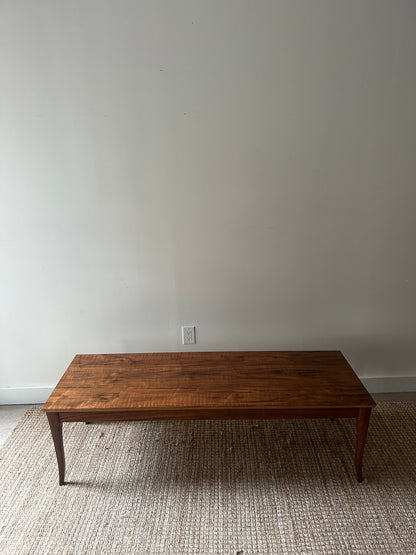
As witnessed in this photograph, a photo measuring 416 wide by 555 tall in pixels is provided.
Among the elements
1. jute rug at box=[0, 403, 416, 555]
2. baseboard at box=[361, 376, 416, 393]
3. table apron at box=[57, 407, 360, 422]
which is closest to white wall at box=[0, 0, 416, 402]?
baseboard at box=[361, 376, 416, 393]

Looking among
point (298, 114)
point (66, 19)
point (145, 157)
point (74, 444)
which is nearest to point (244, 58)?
point (298, 114)

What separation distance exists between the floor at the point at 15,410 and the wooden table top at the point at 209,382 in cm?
56

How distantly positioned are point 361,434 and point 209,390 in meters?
0.66

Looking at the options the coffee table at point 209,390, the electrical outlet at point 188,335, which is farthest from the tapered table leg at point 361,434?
the electrical outlet at point 188,335

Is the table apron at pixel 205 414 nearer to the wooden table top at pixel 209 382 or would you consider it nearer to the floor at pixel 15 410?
the wooden table top at pixel 209 382

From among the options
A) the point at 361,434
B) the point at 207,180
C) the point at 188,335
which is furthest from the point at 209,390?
the point at 207,180

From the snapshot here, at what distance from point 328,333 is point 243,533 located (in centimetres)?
114

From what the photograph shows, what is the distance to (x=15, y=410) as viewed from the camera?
2.38 metres

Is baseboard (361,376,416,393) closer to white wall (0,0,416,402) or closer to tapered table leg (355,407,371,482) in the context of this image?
white wall (0,0,416,402)

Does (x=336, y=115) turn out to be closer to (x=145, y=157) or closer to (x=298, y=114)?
(x=298, y=114)

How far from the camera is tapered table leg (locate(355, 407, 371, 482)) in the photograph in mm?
1730

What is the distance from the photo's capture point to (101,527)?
5.31 ft

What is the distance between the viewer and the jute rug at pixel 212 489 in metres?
1.55

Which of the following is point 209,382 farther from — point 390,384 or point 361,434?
point 390,384
